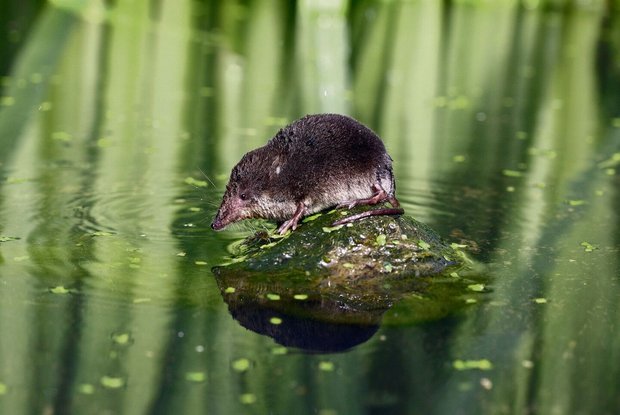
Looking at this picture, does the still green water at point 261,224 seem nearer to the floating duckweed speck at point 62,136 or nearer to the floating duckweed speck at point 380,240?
the floating duckweed speck at point 62,136

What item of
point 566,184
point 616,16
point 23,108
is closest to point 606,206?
point 566,184

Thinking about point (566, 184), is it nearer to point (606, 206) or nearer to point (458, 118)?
point (606, 206)

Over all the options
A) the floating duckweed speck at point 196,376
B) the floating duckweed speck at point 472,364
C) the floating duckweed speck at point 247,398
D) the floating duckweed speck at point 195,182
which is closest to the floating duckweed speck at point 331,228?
the floating duckweed speck at point 472,364

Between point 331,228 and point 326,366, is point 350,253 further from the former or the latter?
point 326,366

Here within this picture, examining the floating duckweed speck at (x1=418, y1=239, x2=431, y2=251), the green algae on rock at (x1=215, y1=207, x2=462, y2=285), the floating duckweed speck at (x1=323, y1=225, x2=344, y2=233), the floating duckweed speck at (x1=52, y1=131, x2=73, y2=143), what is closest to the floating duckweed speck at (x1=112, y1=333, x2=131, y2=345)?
the green algae on rock at (x1=215, y1=207, x2=462, y2=285)

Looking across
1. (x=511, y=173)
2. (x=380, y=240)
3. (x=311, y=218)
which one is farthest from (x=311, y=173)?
(x=511, y=173)

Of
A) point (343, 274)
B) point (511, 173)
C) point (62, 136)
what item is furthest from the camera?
point (62, 136)

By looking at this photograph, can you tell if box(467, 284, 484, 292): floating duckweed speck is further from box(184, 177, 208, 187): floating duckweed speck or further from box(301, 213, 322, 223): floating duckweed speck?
box(184, 177, 208, 187): floating duckweed speck
